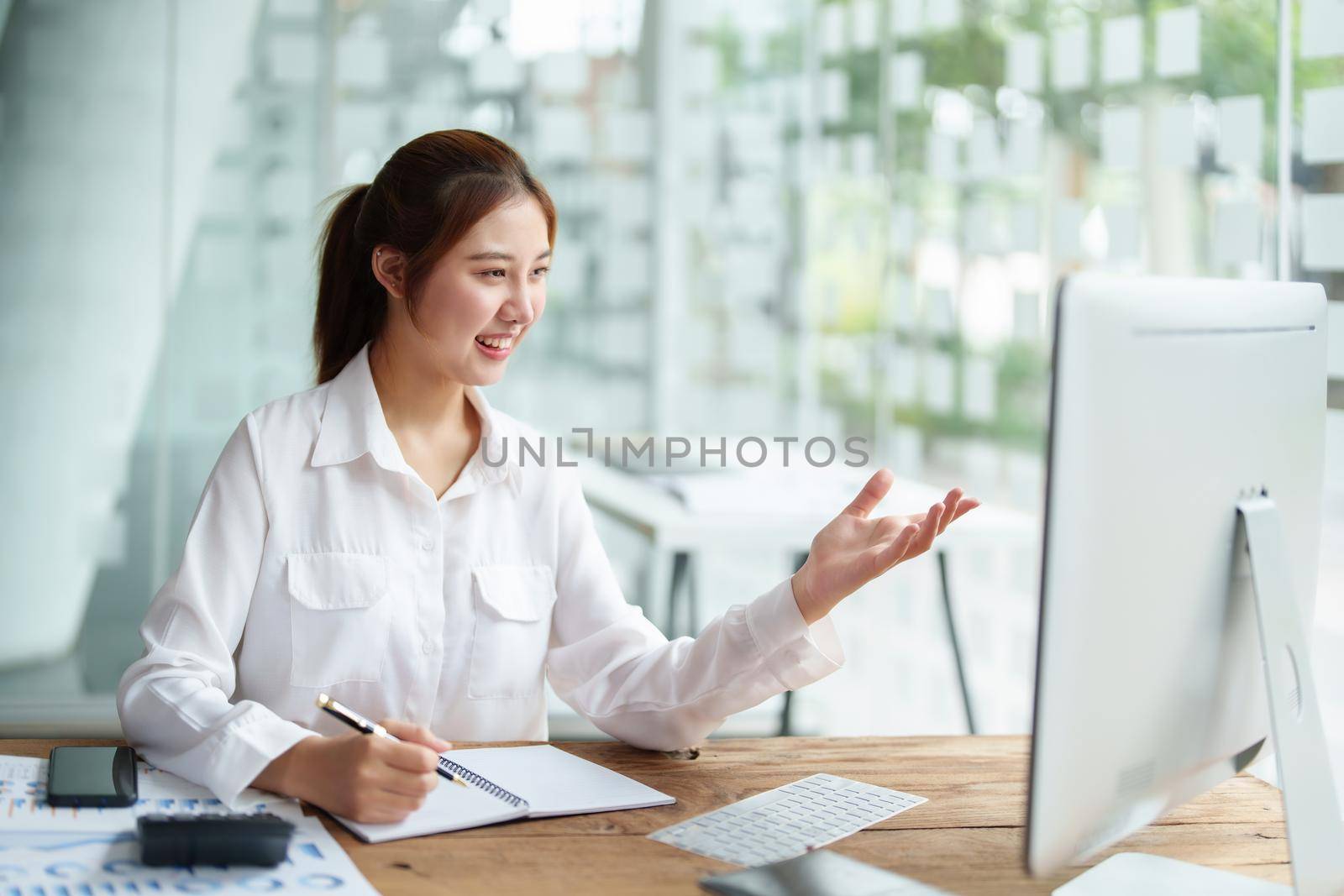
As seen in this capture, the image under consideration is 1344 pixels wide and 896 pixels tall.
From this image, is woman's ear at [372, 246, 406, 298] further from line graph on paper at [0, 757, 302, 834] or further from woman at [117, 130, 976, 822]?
line graph on paper at [0, 757, 302, 834]

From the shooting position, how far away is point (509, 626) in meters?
1.52

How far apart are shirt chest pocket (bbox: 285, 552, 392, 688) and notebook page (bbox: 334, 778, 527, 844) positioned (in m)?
0.30

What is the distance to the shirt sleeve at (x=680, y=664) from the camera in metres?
1.31

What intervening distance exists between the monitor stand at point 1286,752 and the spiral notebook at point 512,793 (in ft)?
1.31

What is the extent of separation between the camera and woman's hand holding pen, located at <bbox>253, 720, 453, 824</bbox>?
3.49ft

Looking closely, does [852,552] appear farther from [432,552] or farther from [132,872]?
[132,872]

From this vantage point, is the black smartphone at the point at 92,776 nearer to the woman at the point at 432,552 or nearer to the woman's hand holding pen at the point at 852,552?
the woman at the point at 432,552

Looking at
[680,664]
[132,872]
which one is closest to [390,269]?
[680,664]

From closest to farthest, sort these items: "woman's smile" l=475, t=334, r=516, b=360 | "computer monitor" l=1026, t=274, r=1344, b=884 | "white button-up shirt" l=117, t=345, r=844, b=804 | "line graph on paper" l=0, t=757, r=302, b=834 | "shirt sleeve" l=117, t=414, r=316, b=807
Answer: "computer monitor" l=1026, t=274, r=1344, b=884 < "line graph on paper" l=0, t=757, r=302, b=834 < "shirt sleeve" l=117, t=414, r=316, b=807 < "white button-up shirt" l=117, t=345, r=844, b=804 < "woman's smile" l=475, t=334, r=516, b=360

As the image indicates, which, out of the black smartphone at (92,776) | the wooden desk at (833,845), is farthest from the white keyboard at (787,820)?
the black smartphone at (92,776)

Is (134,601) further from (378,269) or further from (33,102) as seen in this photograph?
(378,269)

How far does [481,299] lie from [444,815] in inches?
24.6

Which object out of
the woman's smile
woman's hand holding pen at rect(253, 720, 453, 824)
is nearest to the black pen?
woman's hand holding pen at rect(253, 720, 453, 824)

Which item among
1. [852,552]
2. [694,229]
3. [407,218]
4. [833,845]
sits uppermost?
[694,229]
